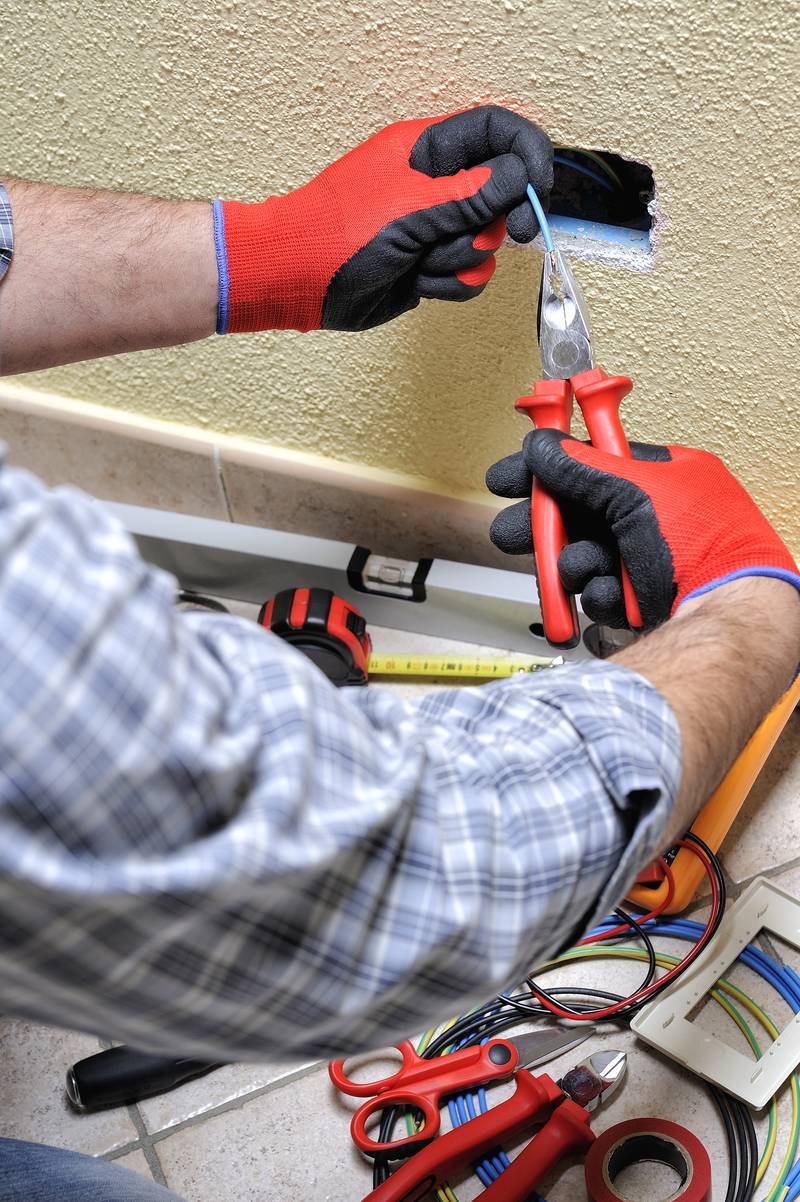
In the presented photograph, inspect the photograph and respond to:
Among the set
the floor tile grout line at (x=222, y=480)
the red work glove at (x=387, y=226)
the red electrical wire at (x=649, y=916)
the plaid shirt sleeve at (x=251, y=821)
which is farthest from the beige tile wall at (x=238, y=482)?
the plaid shirt sleeve at (x=251, y=821)

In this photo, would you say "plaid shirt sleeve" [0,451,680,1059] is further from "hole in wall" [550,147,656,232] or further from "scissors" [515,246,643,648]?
"hole in wall" [550,147,656,232]

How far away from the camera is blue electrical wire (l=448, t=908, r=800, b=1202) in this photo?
763 mm

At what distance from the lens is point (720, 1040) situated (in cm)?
83

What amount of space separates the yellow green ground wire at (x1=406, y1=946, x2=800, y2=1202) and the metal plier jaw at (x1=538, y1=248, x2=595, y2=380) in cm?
44

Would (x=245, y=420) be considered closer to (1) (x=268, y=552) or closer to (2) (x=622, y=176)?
(1) (x=268, y=552)

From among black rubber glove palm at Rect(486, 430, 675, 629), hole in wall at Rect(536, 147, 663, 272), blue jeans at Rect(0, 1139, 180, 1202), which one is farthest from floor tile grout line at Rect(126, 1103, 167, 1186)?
hole in wall at Rect(536, 147, 663, 272)

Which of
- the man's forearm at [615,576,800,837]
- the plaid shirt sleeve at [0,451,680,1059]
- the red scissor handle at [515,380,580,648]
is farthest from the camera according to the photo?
the red scissor handle at [515,380,580,648]

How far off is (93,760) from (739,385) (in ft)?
2.38

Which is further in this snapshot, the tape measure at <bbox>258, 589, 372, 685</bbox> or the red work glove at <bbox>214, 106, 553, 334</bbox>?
the tape measure at <bbox>258, 589, 372, 685</bbox>

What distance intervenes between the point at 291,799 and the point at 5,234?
2.18ft

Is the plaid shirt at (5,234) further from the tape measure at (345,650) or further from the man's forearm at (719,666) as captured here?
the man's forearm at (719,666)

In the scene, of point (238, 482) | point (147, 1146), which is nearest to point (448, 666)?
point (238, 482)

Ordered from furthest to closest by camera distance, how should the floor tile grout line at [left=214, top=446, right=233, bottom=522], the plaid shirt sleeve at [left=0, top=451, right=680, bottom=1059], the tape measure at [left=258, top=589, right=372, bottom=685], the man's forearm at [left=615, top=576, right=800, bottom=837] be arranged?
1. the floor tile grout line at [left=214, top=446, right=233, bottom=522]
2. the tape measure at [left=258, top=589, right=372, bottom=685]
3. the man's forearm at [left=615, top=576, right=800, bottom=837]
4. the plaid shirt sleeve at [left=0, top=451, right=680, bottom=1059]

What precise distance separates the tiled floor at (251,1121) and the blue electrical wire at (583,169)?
71 cm
